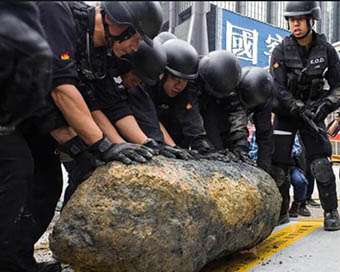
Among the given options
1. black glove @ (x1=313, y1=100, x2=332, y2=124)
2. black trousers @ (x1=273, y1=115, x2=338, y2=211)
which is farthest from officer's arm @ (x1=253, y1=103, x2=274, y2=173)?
black glove @ (x1=313, y1=100, x2=332, y2=124)

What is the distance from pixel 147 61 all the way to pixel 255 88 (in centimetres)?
106

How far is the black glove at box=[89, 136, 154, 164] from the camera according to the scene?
1756 millimetres

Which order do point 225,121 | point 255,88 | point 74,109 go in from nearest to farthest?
point 74,109
point 255,88
point 225,121

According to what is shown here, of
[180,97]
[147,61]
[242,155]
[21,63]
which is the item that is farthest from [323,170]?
[21,63]

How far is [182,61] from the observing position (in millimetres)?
2586

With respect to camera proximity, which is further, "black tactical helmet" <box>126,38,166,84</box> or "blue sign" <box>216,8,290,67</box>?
"blue sign" <box>216,8,290,67</box>

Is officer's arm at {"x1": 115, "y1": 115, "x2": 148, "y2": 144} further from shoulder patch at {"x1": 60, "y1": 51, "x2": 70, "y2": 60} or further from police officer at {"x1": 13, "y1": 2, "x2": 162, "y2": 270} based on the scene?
shoulder patch at {"x1": 60, "y1": 51, "x2": 70, "y2": 60}

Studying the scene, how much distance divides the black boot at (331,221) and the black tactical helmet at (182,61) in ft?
4.92

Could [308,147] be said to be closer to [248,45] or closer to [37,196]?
[248,45]

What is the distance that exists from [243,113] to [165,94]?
28.0 inches

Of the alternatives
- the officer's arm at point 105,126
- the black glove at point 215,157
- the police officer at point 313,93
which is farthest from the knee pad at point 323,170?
the officer's arm at point 105,126

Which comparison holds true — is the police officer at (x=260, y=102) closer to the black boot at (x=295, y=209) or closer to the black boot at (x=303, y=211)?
the black boot at (x=295, y=209)

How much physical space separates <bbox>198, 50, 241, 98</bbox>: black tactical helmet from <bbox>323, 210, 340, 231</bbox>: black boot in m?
1.22

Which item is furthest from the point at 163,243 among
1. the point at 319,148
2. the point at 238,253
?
the point at 319,148
